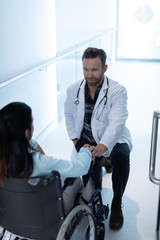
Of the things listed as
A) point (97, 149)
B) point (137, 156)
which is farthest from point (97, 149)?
point (137, 156)

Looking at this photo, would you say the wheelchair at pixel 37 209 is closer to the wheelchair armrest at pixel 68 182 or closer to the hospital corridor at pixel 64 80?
the wheelchair armrest at pixel 68 182

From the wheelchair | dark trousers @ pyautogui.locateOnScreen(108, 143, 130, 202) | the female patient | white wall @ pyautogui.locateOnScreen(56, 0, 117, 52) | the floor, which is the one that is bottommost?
the floor

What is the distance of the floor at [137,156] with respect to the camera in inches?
74.7

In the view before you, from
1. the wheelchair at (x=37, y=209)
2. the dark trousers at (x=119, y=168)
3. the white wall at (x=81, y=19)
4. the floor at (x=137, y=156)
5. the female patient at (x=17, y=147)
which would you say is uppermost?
the white wall at (x=81, y=19)

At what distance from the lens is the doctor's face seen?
1.83m

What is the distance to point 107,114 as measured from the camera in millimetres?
1943

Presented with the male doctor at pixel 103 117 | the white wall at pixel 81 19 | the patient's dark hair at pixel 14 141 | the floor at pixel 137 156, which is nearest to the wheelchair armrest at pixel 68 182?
the patient's dark hair at pixel 14 141

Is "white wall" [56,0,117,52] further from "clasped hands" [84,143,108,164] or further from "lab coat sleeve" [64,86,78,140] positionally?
"clasped hands" [84,143,108,164]

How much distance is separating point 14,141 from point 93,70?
0.91 metres

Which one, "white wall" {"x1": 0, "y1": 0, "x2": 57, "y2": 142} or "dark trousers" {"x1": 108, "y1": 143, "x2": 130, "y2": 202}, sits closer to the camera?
"dark trousers" {"x1": 108, "y1": 143, "x2": 130, "y2": 202}

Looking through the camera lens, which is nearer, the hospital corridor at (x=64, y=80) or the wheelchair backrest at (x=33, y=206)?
the wheelchair backrest at (x=33, y=206)

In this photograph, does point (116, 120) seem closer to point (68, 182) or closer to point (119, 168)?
point (119, 168)

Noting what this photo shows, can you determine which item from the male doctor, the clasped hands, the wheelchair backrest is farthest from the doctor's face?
the wheelchair backrest

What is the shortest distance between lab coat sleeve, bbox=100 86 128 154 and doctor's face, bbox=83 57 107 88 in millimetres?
154
